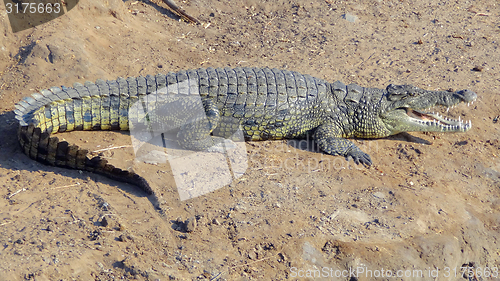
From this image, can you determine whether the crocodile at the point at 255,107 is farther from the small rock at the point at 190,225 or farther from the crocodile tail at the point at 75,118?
the small rock at the point at 190,225

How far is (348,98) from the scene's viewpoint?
615 cm

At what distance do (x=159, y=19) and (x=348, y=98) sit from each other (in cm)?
467

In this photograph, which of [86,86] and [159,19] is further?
[159,19]

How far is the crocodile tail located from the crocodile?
0.01 m

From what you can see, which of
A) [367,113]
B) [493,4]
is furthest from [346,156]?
[493,4]

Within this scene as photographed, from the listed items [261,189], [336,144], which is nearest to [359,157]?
[336,144]

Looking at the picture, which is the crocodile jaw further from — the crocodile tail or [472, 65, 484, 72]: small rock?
the crocodile tail

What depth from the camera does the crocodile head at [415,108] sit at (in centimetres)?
607

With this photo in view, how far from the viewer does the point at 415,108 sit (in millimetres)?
6211

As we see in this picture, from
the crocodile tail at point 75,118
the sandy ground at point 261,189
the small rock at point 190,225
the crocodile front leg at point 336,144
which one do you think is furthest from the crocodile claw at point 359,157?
the crocodile tail at point 75,118

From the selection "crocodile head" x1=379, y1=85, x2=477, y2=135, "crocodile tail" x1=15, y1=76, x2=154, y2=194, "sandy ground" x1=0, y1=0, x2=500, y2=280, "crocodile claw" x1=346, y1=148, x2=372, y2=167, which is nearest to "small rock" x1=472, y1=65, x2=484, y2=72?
"sandy ground" x1=0, y1=0, x2=500, y2=280

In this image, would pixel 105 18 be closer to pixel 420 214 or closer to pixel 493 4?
pixel 420 214

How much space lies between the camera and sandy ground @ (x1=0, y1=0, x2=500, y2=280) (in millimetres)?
3865

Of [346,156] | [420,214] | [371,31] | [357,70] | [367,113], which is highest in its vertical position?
[371,31]
